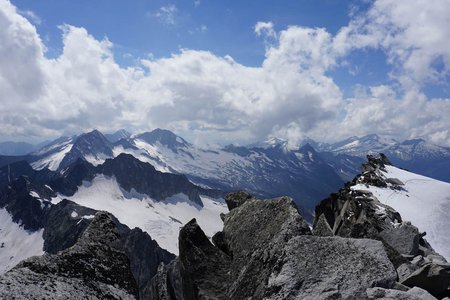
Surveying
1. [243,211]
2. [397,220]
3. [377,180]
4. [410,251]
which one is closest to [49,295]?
[243,211]

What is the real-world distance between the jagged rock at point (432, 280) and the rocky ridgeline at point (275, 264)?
80.1 inches

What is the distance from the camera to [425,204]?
188 ft

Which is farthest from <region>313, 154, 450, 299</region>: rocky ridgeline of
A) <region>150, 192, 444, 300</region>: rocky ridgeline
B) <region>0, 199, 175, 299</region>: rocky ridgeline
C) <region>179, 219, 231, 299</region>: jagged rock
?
<region>0, 199, 175, 299</region>: rocky ridgeline

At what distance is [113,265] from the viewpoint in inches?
495

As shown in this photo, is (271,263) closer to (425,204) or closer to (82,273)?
(82,273)

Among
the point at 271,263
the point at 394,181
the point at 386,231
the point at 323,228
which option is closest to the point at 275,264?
the point at 271,263

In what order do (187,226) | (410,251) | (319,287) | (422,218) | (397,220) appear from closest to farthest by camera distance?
(319,287) → (187,226) → (410,251) → (397,220) → (422,218)

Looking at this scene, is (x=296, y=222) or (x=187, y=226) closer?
(x=296, y=222)

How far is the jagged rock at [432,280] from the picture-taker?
1468 centimetres

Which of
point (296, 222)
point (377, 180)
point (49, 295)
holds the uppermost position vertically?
point (377, 180)

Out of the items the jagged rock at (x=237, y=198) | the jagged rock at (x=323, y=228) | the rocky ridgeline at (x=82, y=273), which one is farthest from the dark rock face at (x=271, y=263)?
the jagged rock at (x=323, y=228)

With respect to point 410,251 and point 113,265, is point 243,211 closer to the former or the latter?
point 113,265

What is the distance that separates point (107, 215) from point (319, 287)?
7.69 meters

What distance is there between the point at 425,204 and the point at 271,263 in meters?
50.1
